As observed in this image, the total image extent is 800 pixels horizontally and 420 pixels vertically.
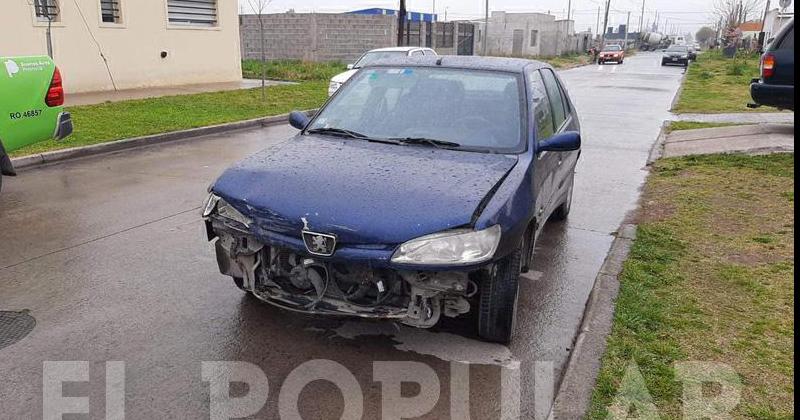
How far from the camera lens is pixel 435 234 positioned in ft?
10.8

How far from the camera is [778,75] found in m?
10.5

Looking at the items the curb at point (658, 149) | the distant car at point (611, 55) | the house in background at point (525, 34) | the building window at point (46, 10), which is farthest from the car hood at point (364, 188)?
the house in background at point (525, 34)

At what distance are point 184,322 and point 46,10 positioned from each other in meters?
14.3

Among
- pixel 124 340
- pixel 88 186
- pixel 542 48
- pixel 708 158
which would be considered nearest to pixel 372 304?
pixel 124 340

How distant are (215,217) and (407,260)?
125 centimetres

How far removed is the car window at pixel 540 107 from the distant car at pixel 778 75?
7135 mm

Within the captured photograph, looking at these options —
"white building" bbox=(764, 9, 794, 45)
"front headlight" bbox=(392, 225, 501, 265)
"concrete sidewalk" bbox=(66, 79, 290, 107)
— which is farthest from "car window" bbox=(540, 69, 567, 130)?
"white building" bbox=(764, 9, 794, 45)

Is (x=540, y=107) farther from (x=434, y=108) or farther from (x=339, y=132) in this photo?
(x=339, y=132)

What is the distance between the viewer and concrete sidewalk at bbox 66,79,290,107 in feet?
49.5

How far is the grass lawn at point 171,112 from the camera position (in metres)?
10.5

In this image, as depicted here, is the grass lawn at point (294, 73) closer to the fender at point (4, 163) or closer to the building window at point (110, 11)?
the building window at point (110, 11)

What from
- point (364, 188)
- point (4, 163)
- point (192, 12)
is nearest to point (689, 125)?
point (364, 188)

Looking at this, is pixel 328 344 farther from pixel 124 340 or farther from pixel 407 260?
pixel 124 340

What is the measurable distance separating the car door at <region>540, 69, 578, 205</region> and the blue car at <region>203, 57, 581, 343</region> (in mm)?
608
